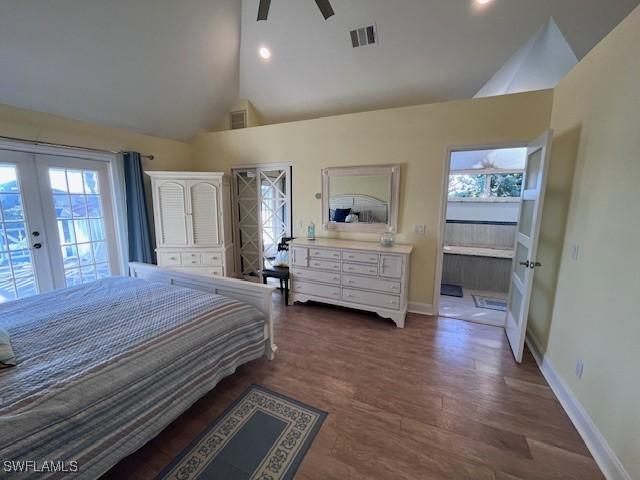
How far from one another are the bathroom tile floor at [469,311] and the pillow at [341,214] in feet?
5.55

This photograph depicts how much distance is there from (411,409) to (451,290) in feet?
8.32

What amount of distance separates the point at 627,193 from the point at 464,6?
7.01 ft

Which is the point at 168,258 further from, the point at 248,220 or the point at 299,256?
the point at 299,256

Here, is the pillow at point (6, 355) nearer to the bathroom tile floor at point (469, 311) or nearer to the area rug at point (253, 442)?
the area rug at point (253, 442)

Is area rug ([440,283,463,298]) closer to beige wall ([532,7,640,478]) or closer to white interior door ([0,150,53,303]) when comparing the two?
beige wall ([532,7,640,478])

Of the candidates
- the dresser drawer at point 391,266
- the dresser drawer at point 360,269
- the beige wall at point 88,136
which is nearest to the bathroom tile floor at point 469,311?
the dresser drawer at point 391,266

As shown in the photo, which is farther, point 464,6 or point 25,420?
point 464,6

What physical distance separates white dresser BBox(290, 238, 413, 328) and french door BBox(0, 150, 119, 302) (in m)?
2.47

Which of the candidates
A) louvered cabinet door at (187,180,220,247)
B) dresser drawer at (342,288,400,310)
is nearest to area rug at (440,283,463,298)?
dresser drawer at (342,288,400,310)

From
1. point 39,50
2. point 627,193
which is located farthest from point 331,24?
point 627,193

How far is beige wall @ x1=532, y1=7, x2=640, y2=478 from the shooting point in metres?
1.31

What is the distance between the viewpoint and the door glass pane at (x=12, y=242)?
2.46 meters

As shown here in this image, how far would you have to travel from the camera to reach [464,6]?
235 cm

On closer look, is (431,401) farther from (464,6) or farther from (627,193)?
(464,6)
